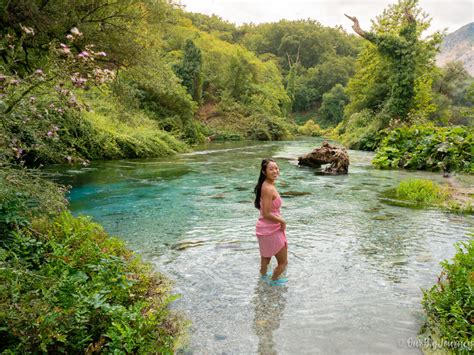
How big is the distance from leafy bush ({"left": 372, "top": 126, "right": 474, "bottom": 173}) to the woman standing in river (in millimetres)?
11809

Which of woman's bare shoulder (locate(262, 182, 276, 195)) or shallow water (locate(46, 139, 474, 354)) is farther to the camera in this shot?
woman's bare shoulder (locate(262, 182, 276, 195))

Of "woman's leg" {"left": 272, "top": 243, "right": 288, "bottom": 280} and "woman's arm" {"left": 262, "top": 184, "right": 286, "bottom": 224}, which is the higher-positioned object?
"woman's arm" {"left": 262, "top": 184, "right": 286, "bottom": 224}

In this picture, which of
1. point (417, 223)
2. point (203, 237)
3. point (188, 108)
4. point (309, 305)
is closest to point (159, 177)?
point (203, 237)

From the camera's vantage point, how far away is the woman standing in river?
529 cm

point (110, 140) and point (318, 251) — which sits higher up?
point (110, 140)

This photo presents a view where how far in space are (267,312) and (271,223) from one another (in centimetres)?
125

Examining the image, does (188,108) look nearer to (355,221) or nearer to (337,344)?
(355,221)

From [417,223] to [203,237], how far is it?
166 inches

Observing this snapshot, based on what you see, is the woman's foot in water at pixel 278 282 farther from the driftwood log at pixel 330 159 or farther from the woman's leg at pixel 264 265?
the driftwood log at pixel 330 159

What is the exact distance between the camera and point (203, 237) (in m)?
7.40

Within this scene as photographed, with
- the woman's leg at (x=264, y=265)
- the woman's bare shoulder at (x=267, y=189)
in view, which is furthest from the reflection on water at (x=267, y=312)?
the woman's bare shoulder at (x=267, y=189)

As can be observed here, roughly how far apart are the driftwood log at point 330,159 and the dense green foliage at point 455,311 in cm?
1149

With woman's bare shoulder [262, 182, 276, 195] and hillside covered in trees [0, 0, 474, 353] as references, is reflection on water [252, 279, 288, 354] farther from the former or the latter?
woman's bare shoulder [262, 182, 276, 195]

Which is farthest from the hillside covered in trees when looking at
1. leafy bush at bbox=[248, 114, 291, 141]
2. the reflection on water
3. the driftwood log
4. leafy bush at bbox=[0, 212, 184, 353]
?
the driftwood log
